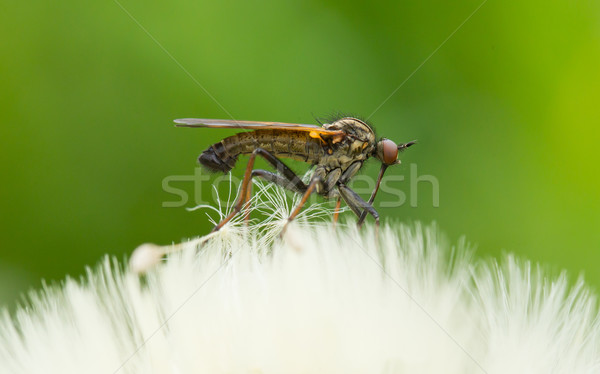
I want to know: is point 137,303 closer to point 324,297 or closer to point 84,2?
point 324,297

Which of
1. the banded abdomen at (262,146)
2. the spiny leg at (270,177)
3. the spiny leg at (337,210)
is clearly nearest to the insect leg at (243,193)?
the spiny leg at (270,177)

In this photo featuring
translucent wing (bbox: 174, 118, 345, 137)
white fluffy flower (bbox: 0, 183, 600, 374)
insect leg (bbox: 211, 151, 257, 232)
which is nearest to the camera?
white fluffy flower (bbox: 0, 183, 600, 374)

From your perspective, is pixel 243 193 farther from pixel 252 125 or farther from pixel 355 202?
pixel 355 202

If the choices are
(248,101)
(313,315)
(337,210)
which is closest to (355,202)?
(337,210)

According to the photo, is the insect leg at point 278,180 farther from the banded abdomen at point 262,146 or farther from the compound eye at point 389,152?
the compound eye at point 389,152

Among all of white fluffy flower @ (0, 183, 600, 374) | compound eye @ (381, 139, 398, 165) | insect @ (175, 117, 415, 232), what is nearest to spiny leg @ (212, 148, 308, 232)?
insect @ (175, 117, 415, 232)

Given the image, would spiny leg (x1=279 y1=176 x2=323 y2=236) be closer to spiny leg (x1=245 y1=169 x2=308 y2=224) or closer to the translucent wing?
spiny leg (x1=245 y1=169 x2=308 y2=224)

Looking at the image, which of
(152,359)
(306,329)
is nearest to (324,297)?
(306,329)
